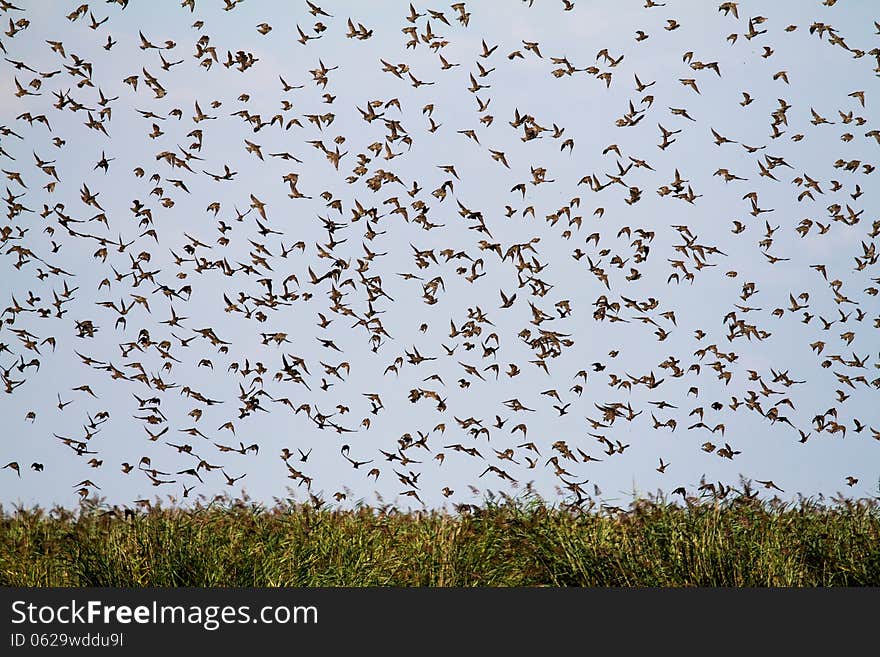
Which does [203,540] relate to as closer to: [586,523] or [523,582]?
[523,582]

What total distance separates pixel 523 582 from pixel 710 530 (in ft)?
7.04

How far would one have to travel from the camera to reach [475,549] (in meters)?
11.9

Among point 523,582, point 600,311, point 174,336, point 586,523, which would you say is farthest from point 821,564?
point 174,336

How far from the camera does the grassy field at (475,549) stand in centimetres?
1089

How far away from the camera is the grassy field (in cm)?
1089

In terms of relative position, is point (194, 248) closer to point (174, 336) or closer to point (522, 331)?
point (174, 336)

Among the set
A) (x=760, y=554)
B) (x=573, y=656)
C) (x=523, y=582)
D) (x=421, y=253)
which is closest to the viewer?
(x=573, y=656)

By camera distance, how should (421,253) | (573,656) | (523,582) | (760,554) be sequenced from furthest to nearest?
(421,253) < (523,582) < (760,554) < (573,656)

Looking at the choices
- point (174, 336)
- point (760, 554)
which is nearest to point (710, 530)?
Result: point (760, 554)

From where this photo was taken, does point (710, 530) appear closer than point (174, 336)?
Yes

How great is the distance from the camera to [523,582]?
38.0 feet

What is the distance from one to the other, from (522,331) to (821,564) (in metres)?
4.96

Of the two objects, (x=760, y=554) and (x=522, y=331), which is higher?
(x=522, y=331)

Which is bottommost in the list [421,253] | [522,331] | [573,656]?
[573,656]
